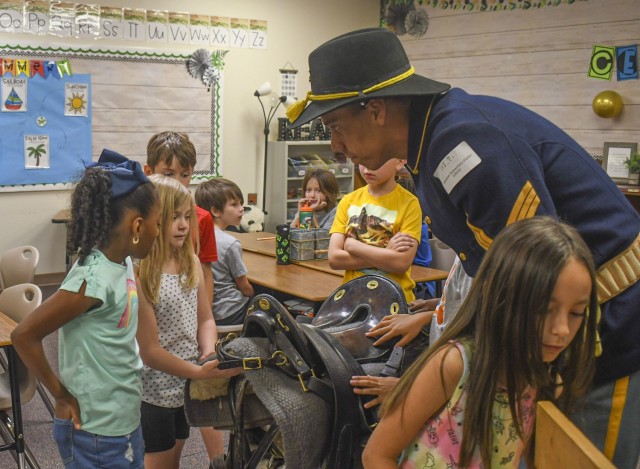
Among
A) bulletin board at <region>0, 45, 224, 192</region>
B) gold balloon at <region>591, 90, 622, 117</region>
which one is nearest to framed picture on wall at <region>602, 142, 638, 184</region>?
gold balloon at <region>591, 90, 622, 117</region>

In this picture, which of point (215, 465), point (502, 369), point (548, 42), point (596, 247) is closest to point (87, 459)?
point (215, 465)

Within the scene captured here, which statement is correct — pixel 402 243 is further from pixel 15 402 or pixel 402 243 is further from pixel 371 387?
pixel 371 387

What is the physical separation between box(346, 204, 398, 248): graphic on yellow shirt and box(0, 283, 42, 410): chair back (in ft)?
4.41

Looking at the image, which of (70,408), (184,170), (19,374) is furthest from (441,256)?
(70,408)

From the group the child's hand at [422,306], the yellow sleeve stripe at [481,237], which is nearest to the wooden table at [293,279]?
the child's hand at [422,306]

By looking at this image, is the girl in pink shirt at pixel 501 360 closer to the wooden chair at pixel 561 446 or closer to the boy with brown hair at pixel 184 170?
the wooden chair at pixel 561 446

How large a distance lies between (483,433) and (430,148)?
0.52m

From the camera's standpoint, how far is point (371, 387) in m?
1.49

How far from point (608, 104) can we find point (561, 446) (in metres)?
5.87

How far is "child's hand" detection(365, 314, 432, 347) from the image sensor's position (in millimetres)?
1694

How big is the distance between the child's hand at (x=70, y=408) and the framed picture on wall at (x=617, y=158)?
201 inches

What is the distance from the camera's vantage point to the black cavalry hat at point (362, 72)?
151 centimetres

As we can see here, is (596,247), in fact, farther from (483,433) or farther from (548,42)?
(548,42)

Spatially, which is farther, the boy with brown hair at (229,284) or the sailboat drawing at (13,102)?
the sailboat drawing at (13,102)
